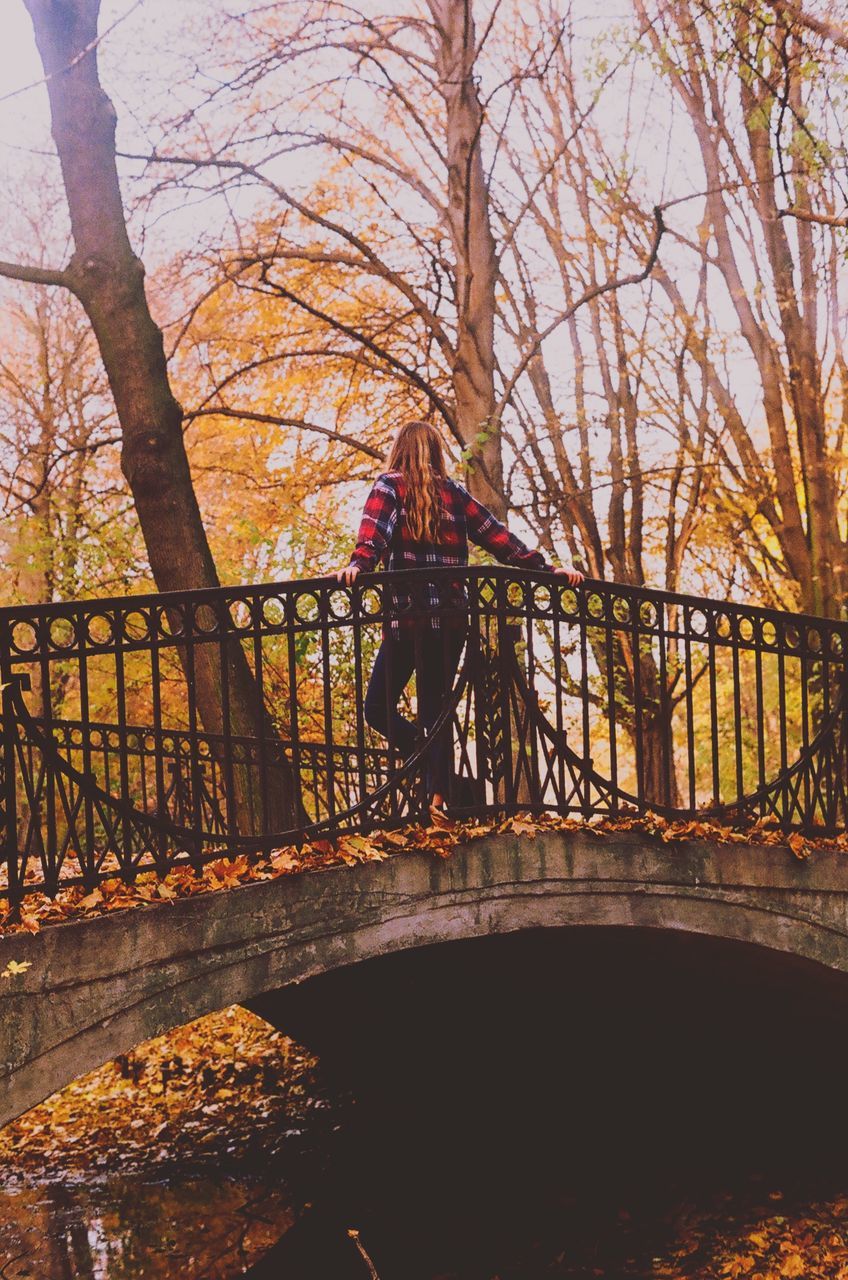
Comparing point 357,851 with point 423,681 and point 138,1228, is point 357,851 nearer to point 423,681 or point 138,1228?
point 423,681

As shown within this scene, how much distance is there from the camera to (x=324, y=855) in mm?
5746

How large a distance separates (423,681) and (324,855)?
3.42 feet

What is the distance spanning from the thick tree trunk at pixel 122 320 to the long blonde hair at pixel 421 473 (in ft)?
8.37

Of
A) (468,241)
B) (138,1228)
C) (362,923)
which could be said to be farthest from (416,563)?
(468,241)

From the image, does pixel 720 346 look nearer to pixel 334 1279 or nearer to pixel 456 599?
pixel 456 599

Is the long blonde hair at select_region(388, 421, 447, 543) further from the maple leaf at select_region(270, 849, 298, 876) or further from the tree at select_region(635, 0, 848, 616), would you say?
the tree at select_region(635, 0, 848, 616)

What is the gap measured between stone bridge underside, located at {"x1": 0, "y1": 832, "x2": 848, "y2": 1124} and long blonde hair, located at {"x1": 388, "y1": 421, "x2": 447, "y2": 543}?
5.27 feet

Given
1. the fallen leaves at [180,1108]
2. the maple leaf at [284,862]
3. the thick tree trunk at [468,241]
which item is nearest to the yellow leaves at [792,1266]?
the fallen leaves at [180,1108]

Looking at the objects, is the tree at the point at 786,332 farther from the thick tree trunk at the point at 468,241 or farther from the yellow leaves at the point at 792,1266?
the yellow leaves at the point at 792,1266

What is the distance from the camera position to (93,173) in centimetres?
867

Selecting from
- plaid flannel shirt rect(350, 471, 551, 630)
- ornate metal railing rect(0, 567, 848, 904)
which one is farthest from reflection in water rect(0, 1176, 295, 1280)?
plaid flannel shirt rect(350, 471, 551, 630)

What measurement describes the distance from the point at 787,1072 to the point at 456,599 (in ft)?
21.3

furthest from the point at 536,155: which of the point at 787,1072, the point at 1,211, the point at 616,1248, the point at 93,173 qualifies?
the point at 616,1248

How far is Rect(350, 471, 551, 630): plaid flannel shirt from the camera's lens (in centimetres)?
618
